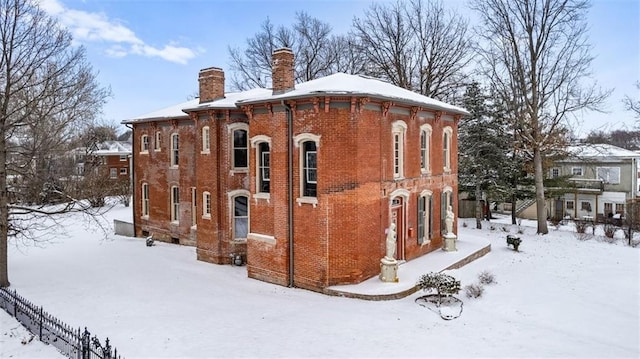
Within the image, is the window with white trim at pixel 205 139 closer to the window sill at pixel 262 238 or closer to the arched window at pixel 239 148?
the arched window at pixel 239 148

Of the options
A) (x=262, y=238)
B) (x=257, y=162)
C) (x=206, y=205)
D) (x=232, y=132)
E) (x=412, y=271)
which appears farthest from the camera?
(x=206, y=205)

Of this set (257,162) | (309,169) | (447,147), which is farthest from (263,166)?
(447,147)

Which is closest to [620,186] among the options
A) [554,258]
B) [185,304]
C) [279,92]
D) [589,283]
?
[554,258]

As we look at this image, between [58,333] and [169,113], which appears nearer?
[58,333]

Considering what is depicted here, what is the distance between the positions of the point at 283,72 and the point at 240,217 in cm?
657

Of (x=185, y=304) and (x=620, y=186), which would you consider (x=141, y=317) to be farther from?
(x=620, y=186)

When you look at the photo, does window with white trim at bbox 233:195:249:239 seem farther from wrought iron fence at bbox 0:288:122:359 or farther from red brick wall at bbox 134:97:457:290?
wrought iron fence at bbox 0:288:122:359

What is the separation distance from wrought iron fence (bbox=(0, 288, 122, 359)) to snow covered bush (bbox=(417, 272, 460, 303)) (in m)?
8.13

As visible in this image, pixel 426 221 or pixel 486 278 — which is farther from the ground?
pixel 426 221

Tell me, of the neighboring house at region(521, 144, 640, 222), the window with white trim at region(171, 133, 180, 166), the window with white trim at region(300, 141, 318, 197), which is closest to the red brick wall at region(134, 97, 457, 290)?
the window with white trim at region(300, 141, 318, 197)

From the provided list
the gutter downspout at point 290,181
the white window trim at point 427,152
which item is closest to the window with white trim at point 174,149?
the gutter downspout at point 290,181

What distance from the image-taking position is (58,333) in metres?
9.55

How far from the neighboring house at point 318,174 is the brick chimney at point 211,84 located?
5 cm

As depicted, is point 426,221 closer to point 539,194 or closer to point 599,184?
point 539,194
